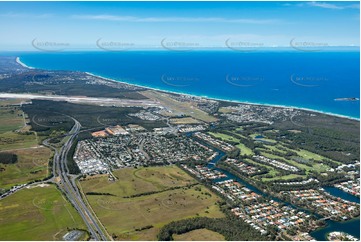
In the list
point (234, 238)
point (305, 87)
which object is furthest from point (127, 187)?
point (305, 87)

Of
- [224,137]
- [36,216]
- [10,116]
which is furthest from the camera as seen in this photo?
[10,116]

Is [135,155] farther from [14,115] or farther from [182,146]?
[14,115]

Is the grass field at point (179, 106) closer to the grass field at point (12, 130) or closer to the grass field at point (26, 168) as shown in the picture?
the grass field at point (12, 130)

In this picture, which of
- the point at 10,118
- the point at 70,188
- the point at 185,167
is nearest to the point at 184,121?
the point at 185,167

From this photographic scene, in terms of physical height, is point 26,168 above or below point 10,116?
above

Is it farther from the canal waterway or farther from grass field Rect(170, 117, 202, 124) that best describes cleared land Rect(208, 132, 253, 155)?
the canal waterway

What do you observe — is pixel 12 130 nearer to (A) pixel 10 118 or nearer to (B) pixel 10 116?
(A) pixel 10 118
